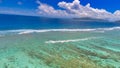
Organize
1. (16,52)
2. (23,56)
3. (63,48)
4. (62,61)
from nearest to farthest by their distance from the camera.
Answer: (62,61), (23,56), (16,52), (63,48)

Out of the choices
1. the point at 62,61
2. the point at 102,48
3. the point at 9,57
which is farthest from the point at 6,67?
the point at 102,48

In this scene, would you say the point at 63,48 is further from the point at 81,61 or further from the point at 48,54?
the point at 81,61

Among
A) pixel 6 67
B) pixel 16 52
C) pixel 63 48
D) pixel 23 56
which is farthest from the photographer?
pixel 63 48

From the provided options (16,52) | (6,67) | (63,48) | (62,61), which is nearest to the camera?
(6,67)

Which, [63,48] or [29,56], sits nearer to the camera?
[29,56]

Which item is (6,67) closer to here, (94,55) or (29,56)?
(29,56)

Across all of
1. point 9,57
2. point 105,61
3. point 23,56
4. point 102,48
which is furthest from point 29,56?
point 102,48

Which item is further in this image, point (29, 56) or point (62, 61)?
point (29, 56)

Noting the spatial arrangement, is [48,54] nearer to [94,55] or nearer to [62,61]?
[62,61]

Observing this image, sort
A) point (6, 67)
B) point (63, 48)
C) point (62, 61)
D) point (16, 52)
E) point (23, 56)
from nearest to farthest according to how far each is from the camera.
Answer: point (6, 67) → point (62, 61) → point (23, 56) → point (16, 52) → point (63, 48)
